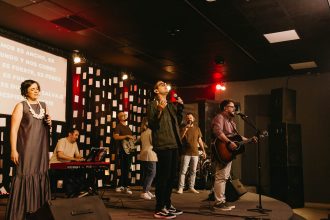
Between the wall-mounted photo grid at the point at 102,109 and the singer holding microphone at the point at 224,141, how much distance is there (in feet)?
10.4

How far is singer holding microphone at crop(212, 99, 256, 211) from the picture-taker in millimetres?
4672

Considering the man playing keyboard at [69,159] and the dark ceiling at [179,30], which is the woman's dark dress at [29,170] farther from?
the man playing keyboard at [69,159]

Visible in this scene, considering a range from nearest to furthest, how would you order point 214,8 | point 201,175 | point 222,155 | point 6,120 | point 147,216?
point 147,216
point 222,155
point 214,8
point 6,120
point 201,175

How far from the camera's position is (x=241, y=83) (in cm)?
1048

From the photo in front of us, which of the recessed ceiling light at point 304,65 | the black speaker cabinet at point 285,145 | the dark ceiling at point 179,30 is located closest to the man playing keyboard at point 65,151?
the dark ceiling at point 179,30

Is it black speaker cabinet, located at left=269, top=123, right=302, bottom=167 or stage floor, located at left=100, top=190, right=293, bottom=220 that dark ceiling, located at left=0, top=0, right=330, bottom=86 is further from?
stage floor, located at left=100, top=190, right=293, bottom=220

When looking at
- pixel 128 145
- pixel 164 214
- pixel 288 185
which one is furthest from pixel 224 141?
pixel 288 185

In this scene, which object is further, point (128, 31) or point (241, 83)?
point (241, 83)

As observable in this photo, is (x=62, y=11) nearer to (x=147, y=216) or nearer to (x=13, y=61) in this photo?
(x=13, y=61)

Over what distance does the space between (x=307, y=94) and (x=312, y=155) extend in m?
1.68

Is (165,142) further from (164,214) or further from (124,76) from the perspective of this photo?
(124,76)

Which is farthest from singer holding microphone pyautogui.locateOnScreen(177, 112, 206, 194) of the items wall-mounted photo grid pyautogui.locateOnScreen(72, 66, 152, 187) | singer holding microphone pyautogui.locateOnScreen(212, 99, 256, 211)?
singer holding microphone pyautogui.locateOnScreen(212, 99, 256, 211)

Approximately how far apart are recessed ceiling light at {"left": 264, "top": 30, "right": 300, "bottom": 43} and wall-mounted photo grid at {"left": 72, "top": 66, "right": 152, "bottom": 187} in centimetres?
407

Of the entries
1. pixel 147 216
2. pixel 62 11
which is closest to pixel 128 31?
pixel 62 11
